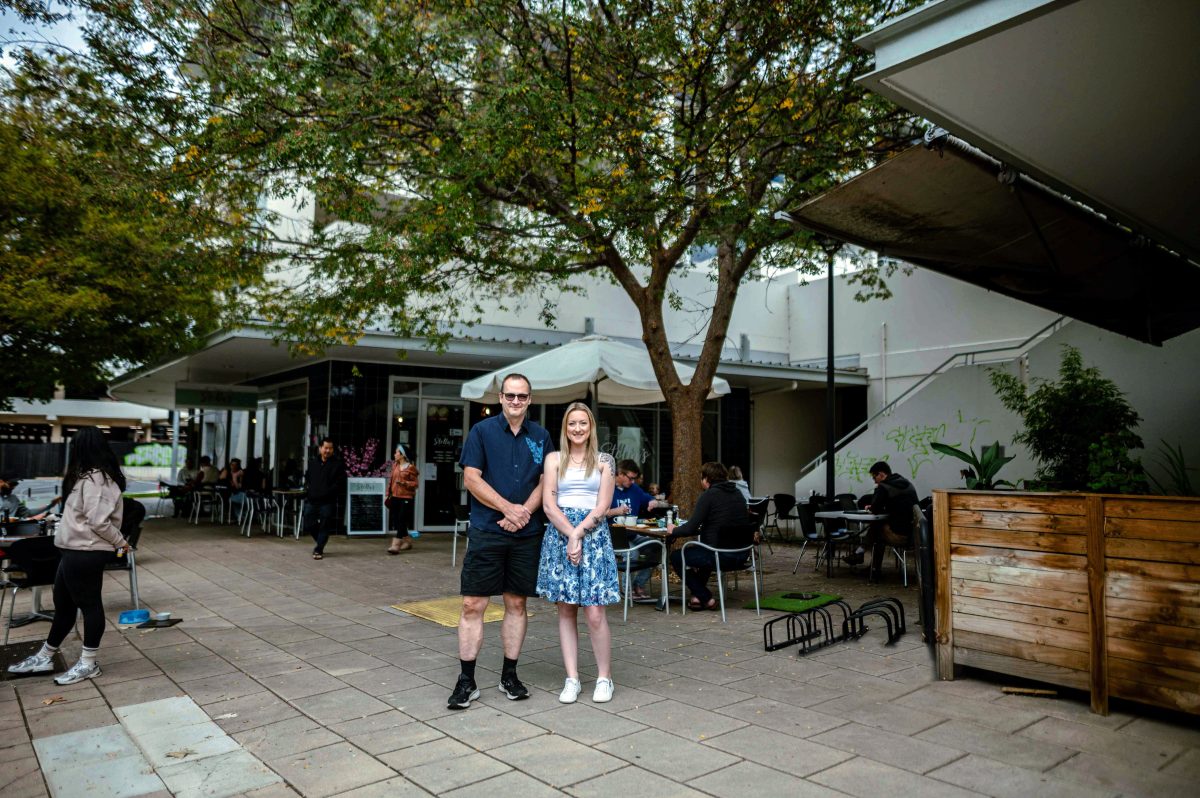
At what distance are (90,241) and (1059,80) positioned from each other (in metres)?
13.2

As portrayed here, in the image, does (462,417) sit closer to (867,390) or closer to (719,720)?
(867,390)

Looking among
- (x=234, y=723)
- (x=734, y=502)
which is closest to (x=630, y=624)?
(x=734, y=502)

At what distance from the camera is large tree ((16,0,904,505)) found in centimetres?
716

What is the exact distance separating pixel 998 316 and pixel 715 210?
9.87m

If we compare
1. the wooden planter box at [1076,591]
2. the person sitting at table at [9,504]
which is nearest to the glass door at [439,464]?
the person sitting at table at [9,504]

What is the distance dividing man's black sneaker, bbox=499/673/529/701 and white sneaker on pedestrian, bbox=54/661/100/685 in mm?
2667

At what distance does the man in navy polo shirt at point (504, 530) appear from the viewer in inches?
169

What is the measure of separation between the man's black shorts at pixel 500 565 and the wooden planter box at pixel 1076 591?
2.45 meters

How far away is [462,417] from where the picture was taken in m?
15.2

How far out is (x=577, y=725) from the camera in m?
4.02

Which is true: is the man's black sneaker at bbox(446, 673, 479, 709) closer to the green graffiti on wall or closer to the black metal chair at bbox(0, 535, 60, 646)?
the black metal chair at bbox(0, 535, 60, 646)

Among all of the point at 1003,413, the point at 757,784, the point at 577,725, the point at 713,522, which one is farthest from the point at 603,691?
→ the point at 1003,413

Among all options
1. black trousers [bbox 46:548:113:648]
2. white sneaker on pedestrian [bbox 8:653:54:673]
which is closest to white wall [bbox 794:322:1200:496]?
black trousers [bbox 46:548:113:648]

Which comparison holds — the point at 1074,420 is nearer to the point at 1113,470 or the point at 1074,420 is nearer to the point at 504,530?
the point at 1113,470
